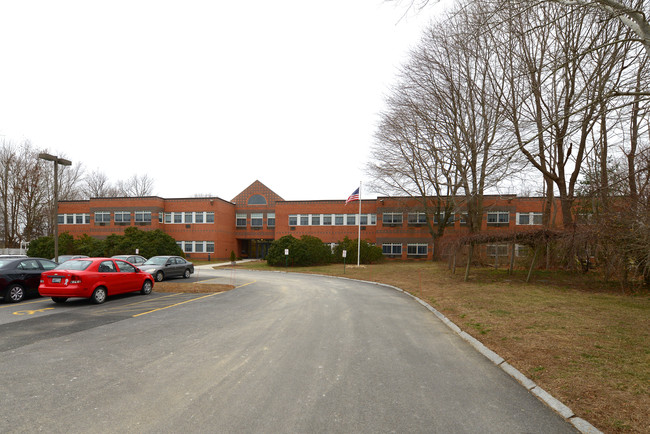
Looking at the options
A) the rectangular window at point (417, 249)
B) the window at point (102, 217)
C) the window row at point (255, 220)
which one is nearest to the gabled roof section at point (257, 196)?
the window row at point (255, 220)

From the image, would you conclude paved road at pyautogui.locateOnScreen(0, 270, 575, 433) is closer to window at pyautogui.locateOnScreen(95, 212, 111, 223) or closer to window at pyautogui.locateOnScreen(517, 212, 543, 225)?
window at pyautogui.locateOnScreen(517, 212, 543, 225)

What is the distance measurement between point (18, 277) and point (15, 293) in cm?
56

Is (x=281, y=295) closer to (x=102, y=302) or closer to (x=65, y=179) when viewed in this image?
(x=102, y=302)

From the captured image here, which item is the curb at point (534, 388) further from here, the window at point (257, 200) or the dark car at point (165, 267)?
the window at point (257, 200)

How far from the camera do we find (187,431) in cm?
341

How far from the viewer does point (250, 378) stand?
4.84 m

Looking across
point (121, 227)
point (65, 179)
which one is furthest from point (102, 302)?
point (65, 179)

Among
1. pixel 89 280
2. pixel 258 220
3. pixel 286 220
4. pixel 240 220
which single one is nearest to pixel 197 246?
pixel 240 220

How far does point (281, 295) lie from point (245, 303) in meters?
2.50

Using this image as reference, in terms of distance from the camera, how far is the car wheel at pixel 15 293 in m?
11.2

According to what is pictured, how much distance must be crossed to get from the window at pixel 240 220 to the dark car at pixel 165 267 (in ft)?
93.7

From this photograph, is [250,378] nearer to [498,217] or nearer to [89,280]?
[89,280]

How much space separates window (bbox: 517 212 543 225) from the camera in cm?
4175

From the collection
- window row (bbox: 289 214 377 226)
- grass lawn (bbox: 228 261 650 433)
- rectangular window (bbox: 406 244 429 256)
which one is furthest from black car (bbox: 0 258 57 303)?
rectangular window (bbox: 406 244 429 256)
